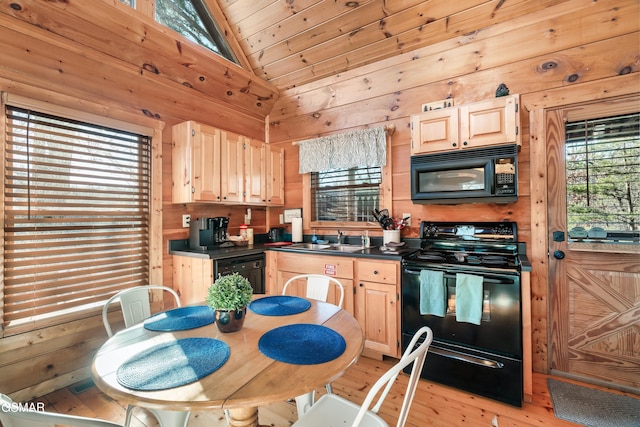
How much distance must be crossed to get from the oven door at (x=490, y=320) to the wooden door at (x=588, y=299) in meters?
0.70

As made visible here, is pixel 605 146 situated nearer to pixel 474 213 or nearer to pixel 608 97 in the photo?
pixel 608 97

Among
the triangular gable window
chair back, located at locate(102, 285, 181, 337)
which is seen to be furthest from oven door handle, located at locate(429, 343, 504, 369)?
the triangular gable window

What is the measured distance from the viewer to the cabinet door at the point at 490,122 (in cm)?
223

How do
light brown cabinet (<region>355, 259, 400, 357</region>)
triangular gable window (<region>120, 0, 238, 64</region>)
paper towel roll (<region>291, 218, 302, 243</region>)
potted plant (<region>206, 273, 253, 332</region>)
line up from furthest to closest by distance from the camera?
paper towel roll (<region>291, 218, 302, 243</region>)
triangular gable window (<region>120, 0, 238, 64</region>)
light brown cabinet (<region>355, 259, 400, 357</region>)
potted plant (<region>206, 273, 253, 332</region>)

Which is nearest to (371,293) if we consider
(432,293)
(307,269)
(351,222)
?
(432,293)

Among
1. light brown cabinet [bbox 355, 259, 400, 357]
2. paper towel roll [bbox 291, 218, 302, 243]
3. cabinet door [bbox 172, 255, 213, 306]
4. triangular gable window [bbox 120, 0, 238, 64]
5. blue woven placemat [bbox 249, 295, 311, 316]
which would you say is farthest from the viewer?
paper towel roll [bbox 291, 218, 302, 243]

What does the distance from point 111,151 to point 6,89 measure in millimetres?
688

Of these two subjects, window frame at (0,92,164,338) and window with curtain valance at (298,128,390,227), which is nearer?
window frame at (0,92,164,338)

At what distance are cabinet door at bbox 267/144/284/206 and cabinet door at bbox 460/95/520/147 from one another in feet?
6.98

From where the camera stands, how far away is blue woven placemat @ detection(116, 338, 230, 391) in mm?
920

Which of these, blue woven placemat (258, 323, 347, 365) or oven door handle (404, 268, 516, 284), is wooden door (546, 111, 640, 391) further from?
blue woven placemat (258, 323, 347, 365)

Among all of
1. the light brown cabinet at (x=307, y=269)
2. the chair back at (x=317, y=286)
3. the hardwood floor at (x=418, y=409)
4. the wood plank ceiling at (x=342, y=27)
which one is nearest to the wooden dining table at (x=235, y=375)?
the chair back at (x=317, y=286)

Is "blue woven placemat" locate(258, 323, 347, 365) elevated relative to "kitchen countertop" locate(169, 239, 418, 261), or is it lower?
lower

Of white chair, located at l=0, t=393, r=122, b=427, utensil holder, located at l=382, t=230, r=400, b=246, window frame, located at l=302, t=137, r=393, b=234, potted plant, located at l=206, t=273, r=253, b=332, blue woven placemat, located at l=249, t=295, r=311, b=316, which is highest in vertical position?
window frame, located at l=302, t=137, r=393, b=234
